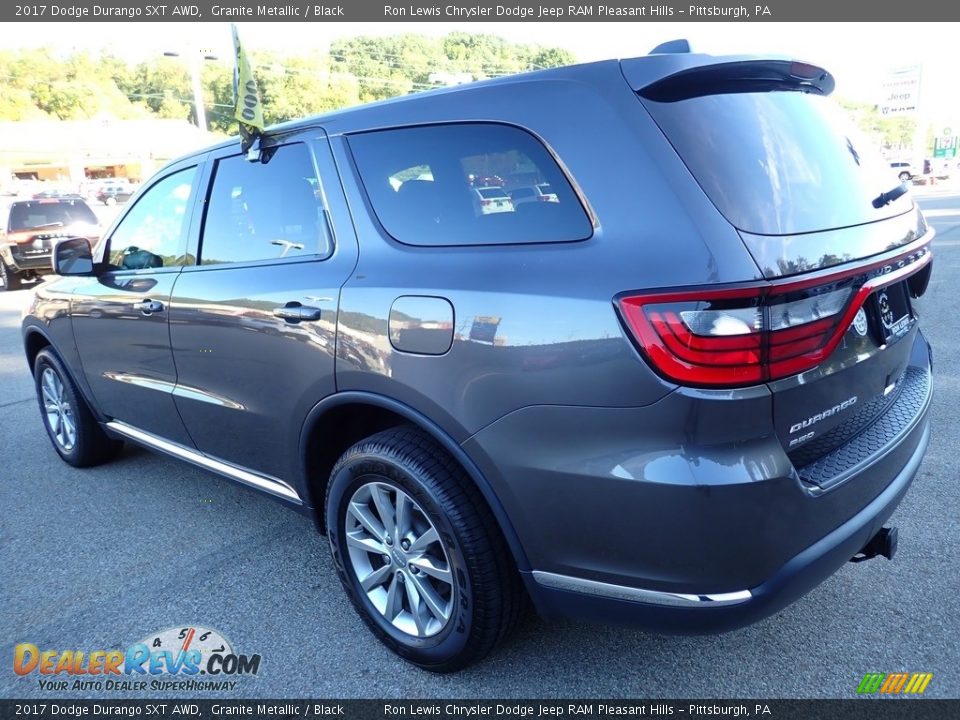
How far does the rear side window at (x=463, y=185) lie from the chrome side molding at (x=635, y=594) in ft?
3.09

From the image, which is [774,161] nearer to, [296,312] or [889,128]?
[296,312]

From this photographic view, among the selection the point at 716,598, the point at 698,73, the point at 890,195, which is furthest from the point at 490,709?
the point at 890,195

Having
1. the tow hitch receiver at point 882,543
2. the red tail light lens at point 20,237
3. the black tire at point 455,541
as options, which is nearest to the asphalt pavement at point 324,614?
the black tire at point 455,541

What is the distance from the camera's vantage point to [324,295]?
2.43 metres

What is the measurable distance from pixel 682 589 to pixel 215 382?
2095 mm

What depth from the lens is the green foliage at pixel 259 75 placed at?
249 feet

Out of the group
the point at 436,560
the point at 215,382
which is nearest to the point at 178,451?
the point at 215,382

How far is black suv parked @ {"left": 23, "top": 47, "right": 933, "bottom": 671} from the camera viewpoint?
1.70 m

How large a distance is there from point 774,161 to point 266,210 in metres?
1.95

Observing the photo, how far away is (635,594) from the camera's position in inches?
73.1

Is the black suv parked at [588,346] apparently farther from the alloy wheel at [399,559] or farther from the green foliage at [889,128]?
the green foliage at [889,128]

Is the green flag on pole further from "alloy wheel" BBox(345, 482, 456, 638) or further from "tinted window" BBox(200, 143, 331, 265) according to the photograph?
"alloy wheel" BBox(345, 482, 456, 638)

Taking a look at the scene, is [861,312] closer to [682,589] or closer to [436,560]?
[682,589]

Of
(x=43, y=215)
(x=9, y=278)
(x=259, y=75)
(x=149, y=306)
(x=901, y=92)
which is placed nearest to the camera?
(x=149, y=306)
